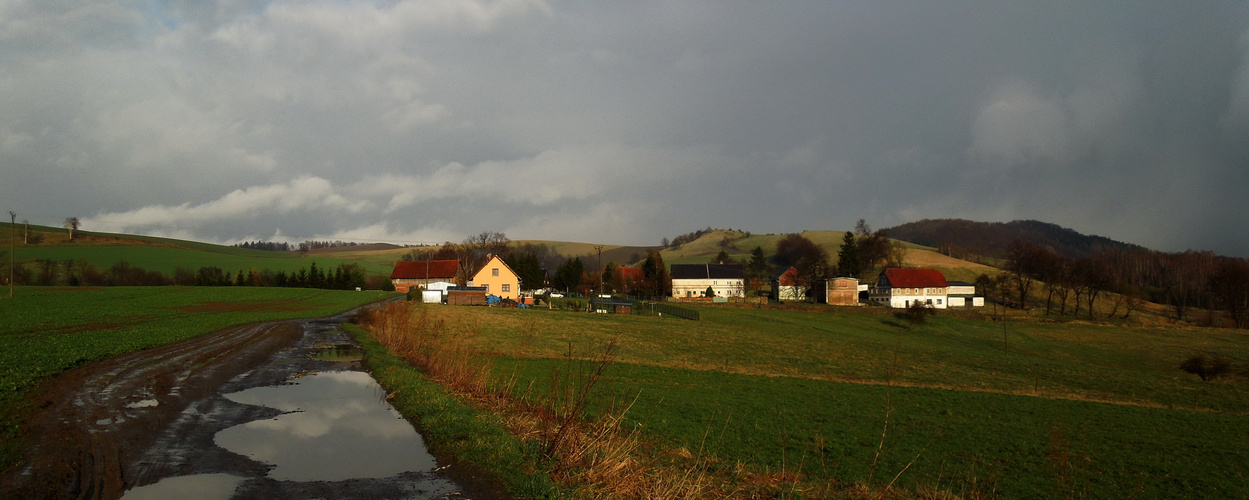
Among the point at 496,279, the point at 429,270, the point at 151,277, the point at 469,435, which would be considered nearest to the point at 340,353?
the point at 469,435

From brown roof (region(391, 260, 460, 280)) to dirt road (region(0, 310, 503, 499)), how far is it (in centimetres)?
8972

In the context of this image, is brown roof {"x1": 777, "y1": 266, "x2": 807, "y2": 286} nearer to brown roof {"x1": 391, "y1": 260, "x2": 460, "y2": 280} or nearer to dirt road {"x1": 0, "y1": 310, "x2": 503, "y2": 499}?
brown roof {"x1": 391, "y1": 260, "x2": 460, "y2": 280}

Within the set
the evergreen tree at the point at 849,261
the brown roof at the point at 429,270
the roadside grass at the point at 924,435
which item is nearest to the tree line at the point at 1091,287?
the evergreen tree at the point at 849,261

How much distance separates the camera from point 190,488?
7926 mm

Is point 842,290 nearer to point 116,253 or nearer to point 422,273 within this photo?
point 422,273

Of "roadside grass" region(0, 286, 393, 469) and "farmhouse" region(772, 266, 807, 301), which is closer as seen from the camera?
"roadside grass" region(0, 286, 393, 469)

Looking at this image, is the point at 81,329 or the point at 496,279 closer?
the point at 81,329

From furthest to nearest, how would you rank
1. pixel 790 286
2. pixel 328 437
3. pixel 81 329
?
1. pixel 790 286
2. pixel 81 329
3. pixel 328 437

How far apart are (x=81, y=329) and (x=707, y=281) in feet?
321

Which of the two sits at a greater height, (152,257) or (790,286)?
(152,257)

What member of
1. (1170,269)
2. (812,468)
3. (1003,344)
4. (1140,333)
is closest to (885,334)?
(1003,344)

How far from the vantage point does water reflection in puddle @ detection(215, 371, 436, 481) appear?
9312 millimetres

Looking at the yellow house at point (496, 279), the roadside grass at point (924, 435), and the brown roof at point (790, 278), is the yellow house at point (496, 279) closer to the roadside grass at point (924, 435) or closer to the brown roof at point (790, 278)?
the brown roof at point (790, 278)

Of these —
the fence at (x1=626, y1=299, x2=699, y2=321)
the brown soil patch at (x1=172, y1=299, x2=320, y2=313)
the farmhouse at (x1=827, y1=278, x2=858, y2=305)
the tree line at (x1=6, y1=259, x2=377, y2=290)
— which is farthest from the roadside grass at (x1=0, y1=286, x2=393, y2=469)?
the farmhouse at (x1=827, y1=278, x2=858, y2=305)
